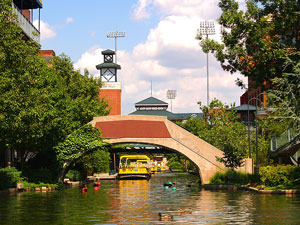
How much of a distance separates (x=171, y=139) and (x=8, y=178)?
16.3 meters

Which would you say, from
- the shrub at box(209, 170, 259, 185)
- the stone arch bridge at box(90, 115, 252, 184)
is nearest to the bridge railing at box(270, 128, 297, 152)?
the stone arch bridge at box(90, 115, 252, 184)

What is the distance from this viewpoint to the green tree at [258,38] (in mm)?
35344

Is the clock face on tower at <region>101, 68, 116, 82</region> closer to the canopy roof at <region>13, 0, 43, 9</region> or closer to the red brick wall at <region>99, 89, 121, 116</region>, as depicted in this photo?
the red brick wall at <region>99, 89, 121, 116</region>

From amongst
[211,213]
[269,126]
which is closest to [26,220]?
[211,213]

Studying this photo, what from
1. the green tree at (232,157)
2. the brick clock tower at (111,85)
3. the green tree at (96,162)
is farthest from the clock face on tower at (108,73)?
the green tree at (232,157)

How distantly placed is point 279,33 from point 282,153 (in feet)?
71.8

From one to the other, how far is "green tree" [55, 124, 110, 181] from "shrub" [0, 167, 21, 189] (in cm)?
753

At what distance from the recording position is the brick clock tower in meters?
128

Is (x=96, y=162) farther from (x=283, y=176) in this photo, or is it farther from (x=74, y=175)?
(x=283, y=176)

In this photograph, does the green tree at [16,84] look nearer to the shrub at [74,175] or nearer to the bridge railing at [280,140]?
the shrub at [74,175]

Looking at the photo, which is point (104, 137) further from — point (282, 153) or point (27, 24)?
point (282, 153)

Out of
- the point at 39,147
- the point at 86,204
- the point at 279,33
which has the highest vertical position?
the point at 279,33

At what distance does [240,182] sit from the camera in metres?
46.7

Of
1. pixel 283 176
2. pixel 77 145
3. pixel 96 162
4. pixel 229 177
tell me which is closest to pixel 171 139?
pixel 229 177
